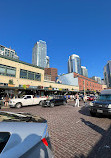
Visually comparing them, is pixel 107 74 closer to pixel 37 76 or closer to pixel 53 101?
pixel 37 76

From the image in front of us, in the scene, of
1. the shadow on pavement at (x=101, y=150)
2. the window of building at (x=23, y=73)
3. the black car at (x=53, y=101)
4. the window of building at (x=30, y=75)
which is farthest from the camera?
the window of building at (x=30, y=75)

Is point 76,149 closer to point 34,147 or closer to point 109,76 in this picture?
point 34,147

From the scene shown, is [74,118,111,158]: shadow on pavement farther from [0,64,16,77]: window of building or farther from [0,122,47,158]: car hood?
[0,64,16,77]: window of building

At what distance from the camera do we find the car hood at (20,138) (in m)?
1.13

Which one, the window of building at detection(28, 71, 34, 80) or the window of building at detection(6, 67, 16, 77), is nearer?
the window of building at detection(6, 67, 16, 77)

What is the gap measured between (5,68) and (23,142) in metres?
19.5

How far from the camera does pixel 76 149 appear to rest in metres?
3.17

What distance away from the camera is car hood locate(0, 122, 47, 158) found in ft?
3.71

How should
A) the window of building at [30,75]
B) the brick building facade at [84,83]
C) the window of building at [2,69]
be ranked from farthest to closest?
1. the brick building facade at [84,83]
2. the window of building at [30,75]
3. the window of building at [2,69]

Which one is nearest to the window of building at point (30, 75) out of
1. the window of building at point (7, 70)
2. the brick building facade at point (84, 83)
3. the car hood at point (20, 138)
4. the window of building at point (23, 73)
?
the window of building at point (23, 73)

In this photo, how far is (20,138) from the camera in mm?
1360

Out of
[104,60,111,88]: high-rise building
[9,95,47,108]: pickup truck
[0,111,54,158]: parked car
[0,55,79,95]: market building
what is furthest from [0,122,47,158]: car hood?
[104,60,111,88]: high-rise building

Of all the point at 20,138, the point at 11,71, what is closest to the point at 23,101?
the point at 11,71

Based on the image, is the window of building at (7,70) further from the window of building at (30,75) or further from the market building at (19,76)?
the window of building at (30,75)
